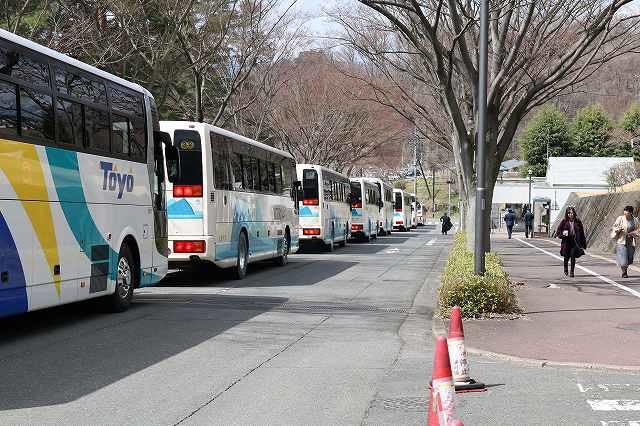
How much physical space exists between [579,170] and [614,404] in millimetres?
70558

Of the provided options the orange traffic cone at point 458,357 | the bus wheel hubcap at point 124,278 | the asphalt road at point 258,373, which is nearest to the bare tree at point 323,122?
the bus wheel hubcap at point 124,278

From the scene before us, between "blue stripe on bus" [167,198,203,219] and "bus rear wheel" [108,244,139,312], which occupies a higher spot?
"blue stripe on bus" [167,198,203,219]

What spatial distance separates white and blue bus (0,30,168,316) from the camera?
992 centimetres

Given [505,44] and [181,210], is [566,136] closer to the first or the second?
[505,44]

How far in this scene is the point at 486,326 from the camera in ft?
40.6

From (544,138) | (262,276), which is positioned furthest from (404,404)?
(544,138)

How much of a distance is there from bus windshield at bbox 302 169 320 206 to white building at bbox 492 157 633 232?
1197 inches

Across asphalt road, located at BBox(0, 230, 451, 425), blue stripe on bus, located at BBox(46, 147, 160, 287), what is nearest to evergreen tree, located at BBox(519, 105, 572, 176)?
asphalt road, located at BBox(0, 230, 451, 425)

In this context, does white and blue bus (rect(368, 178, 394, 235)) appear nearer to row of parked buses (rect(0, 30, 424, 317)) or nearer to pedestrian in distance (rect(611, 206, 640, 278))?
pedestrian in distance (rect(611, 206, 640, 278))

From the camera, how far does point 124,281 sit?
536 inches

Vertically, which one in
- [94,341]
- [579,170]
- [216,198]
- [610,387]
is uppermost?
[579,170]

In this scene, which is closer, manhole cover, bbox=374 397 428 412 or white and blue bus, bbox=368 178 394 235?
manhole cover, bbox=374 397 428 412

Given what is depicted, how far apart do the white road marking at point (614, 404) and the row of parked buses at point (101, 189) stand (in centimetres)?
616

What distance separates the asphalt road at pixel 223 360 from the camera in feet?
23.2
